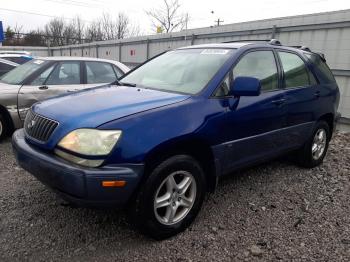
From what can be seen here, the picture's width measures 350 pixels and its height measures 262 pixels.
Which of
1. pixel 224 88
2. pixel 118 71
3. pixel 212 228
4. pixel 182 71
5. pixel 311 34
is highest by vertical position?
pixel 311 34

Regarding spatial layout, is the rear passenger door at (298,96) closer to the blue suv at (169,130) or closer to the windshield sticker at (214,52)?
the blue suv at (169,130)

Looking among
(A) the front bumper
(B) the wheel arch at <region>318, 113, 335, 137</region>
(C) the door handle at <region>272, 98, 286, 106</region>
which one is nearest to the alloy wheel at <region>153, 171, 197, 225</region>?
(A) the front bumper

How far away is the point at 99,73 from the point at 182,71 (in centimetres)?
334

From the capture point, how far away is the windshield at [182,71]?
3158 millimetres

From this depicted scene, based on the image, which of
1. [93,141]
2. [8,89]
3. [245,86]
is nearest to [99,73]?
[8,89]

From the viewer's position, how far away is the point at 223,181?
408cm

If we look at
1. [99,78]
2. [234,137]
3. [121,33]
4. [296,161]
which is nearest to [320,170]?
[296,161]

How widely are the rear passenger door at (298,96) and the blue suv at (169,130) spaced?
1cm

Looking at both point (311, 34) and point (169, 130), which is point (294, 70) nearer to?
point (169, 130)

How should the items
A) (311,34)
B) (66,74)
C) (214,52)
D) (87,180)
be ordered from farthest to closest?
(311,34) → (66,74) → (214,52) → (87,180)

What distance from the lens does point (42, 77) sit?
5730mm

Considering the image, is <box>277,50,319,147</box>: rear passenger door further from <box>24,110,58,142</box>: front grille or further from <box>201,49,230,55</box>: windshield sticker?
<box>24,110,58,142</box>: front grille

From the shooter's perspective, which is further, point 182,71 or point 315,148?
point 315,148

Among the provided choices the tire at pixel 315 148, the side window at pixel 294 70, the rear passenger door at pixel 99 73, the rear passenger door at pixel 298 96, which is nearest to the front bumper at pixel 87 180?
the rear passenger door at pixel 298 96
